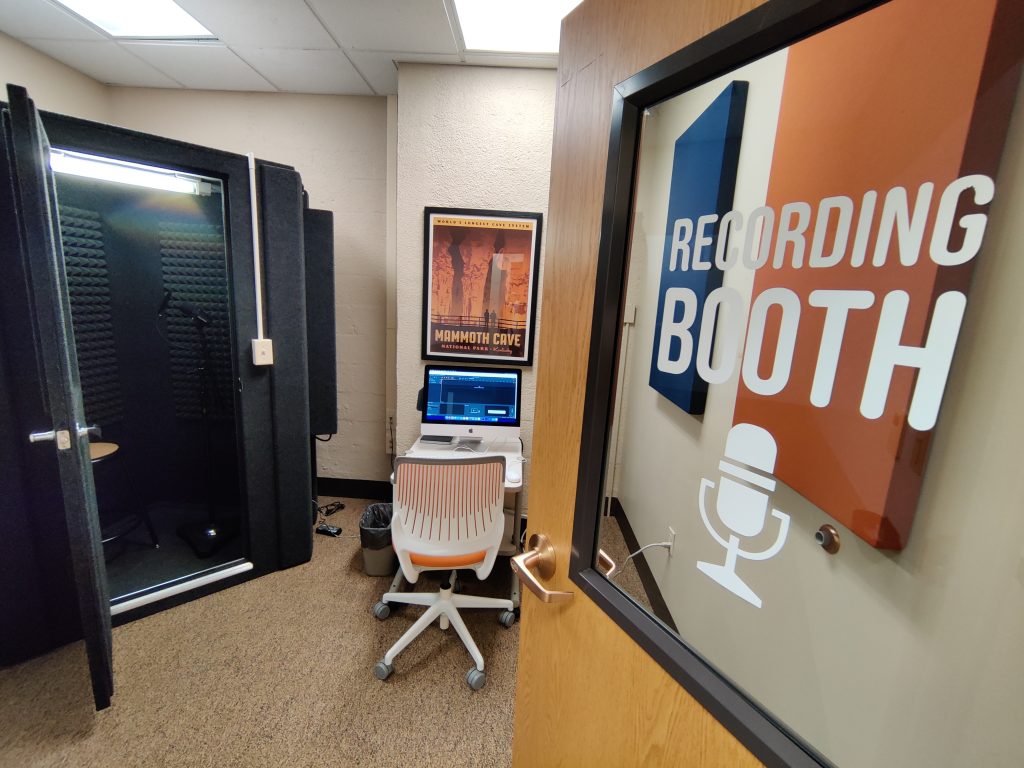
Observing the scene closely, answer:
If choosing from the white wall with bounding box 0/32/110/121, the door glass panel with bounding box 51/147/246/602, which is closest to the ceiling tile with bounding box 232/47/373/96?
the door glass panel with bounding box 51/147/246/602

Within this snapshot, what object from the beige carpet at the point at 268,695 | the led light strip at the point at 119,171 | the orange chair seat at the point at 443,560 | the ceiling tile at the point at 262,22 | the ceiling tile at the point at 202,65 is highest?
the ceiling tile at the point at 202,65

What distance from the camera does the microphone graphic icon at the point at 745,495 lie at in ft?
2.07

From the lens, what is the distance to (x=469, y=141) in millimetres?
2271

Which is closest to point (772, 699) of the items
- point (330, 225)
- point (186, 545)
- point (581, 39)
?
point (581, 39)

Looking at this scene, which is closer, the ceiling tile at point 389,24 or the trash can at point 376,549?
the ceiling tile at point 389,24

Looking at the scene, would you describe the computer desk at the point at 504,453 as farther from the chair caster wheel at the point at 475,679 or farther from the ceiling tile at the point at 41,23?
the ceiling tile at the point at 41,23

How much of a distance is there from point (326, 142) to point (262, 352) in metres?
1.51

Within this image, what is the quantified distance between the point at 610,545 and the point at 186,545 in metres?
2.56

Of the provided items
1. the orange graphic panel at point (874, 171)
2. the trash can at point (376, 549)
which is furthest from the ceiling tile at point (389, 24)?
the trash can at point (376, 549)

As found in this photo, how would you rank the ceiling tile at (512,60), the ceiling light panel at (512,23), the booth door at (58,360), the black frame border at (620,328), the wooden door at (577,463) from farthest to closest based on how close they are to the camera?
the ceiling tile at (512,60) → the ceiling light panel at (512,23) → the booth door at (58,360) → the wooden door at (577,463) → the black frame border at (620,328)

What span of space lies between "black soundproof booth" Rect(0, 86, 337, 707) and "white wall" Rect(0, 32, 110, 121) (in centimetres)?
63

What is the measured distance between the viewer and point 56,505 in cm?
161

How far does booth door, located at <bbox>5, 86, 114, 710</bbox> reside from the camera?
1.24 meters

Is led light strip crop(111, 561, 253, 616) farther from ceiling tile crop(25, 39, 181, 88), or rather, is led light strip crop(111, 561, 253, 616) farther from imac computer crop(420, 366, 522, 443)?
ceiling tile crop(25, 39, 181, 88)
